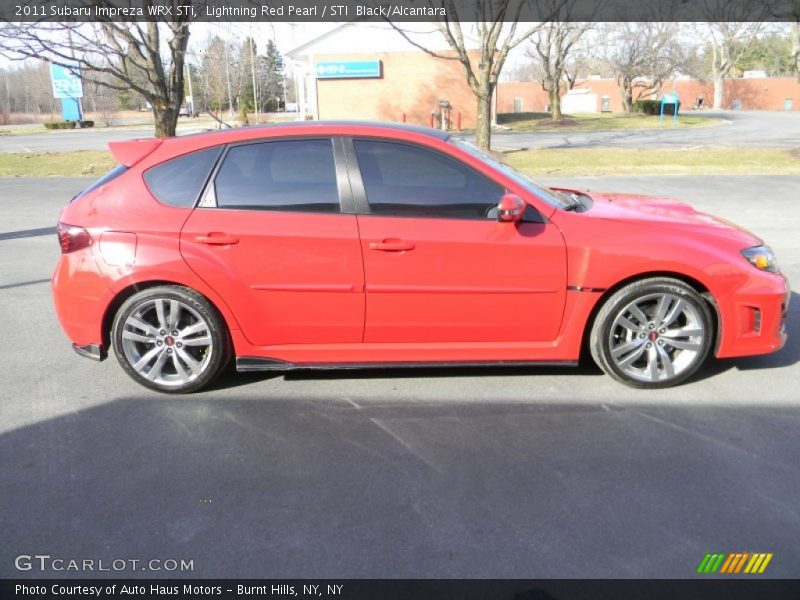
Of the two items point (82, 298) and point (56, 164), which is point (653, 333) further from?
point (56, 164)

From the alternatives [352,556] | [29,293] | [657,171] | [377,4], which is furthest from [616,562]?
[377,4]

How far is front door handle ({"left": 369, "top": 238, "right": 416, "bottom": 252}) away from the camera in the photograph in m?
4.09

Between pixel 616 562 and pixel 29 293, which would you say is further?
pixel 29 293

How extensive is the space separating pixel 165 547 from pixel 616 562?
190cm

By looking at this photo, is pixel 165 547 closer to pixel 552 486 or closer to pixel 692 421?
pixel 552 486

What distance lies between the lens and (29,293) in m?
6.86

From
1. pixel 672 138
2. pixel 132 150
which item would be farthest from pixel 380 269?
pixel 672 138

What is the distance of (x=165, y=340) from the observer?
169 inches

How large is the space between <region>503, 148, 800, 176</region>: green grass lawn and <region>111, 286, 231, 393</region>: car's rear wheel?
13660 mm

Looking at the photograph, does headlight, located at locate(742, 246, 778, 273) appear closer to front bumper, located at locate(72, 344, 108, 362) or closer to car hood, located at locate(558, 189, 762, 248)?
car hood, located at locate(558, 189, 762, 248)

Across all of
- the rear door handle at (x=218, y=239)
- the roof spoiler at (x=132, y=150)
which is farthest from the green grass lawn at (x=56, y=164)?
the rear door handle at (x=218, y=239)

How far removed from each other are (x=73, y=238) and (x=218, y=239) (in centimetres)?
101

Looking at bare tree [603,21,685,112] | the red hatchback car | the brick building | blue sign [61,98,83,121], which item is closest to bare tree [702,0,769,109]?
bare tree [603,21,685,112]

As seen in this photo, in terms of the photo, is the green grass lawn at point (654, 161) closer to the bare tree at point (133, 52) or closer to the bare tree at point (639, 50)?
the bare tree at point (133, 52)
